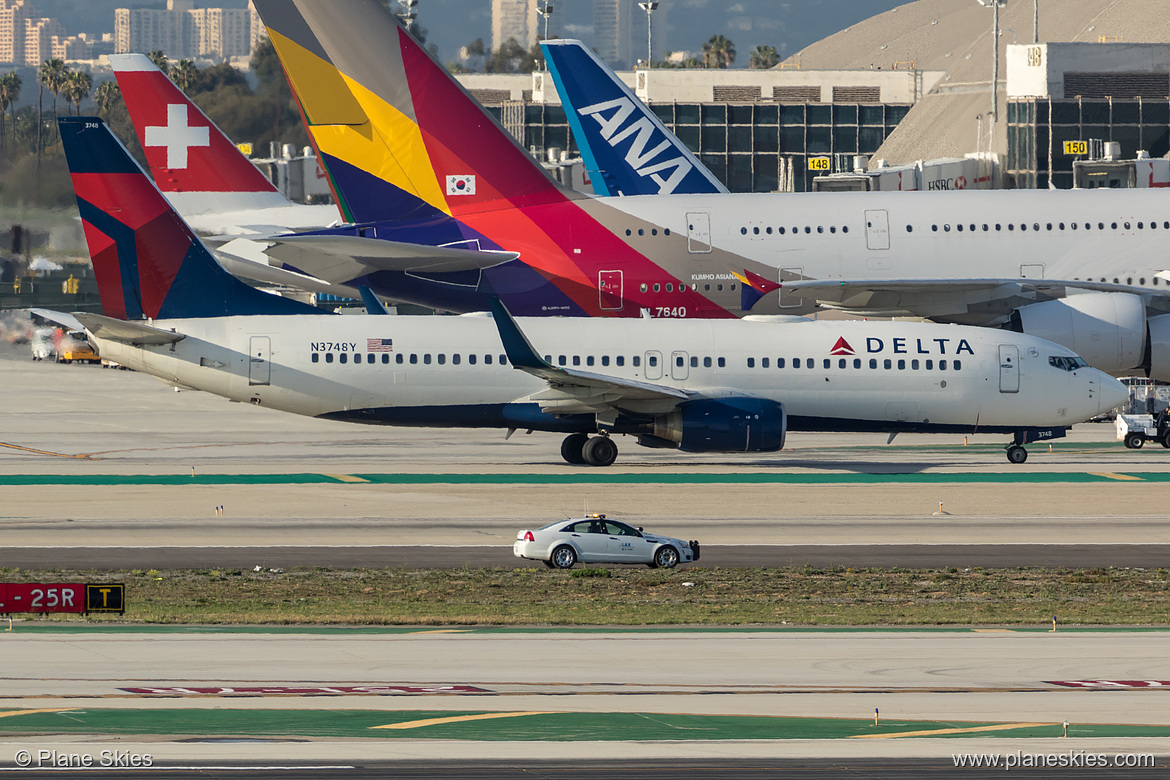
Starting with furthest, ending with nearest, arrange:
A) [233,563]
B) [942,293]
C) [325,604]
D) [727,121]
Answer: [727,121], [942,293], [233,563], [325,604]

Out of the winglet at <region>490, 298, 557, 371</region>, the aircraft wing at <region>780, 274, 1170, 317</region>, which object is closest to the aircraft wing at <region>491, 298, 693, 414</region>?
the winglet at <region>490, 298, 557, 371</region>

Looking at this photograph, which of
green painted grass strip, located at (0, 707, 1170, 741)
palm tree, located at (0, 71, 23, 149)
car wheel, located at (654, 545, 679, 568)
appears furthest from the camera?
palm tree, located at (0, 71, 23, 149)

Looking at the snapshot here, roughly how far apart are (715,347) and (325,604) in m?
20.4

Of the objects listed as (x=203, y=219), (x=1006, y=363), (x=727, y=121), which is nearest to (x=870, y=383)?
(x=1006, y=363)

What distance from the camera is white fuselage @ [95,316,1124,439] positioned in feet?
143

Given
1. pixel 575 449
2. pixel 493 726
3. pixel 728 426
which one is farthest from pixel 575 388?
pixel 493 726

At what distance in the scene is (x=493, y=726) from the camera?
18672mm

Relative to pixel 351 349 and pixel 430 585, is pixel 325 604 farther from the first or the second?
pixel 351 349

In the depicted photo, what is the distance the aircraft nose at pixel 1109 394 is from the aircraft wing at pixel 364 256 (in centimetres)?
1862

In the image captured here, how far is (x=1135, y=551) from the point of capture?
32.9 metres

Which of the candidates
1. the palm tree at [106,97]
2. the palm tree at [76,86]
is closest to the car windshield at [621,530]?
the palm tree at [106,97]

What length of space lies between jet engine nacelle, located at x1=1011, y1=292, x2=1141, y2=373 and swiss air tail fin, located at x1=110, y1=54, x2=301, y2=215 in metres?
38.7

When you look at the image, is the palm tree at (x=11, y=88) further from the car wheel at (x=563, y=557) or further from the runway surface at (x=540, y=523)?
the car wheel at (x=563, y=557)

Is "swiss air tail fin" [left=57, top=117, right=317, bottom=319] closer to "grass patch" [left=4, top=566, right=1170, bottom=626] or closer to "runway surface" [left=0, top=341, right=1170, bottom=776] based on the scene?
"runway surface" [left=0, top=341, right=1170, bottom=776]
